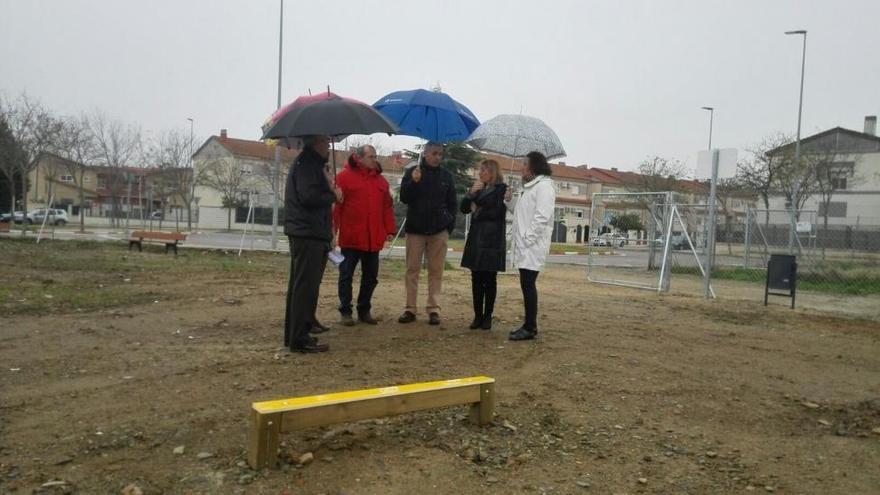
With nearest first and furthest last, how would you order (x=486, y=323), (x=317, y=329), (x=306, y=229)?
(x=306, y=229), (x=317, y=329), (x=486, y=323)

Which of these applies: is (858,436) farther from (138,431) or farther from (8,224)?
(8,224)

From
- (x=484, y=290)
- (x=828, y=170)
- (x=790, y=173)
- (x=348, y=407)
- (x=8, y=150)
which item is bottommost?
(x=348, y=407)

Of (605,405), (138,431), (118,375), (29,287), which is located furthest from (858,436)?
(29,287)

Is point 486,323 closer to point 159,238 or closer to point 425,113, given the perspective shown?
point 425,113

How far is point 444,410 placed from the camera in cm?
420

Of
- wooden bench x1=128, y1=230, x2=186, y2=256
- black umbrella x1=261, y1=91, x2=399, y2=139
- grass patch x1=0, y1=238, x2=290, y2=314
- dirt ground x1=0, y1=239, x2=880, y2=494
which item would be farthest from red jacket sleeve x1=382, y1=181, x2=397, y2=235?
wooden bench x1=128, y1=230, x2=186, y2=256

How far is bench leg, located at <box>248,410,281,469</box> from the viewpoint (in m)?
3.13

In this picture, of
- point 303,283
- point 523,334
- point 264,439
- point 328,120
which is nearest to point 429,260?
point 523,334

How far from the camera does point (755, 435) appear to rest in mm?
4121

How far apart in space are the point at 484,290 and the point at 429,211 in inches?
37.3

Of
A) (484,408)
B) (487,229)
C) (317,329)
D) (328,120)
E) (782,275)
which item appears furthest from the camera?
(782,275)

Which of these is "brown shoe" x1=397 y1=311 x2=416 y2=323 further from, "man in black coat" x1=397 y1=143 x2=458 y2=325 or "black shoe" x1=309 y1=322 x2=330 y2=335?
"black shoe" x1=309 y1=322 x2=330 y2=335

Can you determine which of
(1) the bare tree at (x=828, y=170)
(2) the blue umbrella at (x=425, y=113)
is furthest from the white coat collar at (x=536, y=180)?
(1) the bare tree at (x=828, y=170)

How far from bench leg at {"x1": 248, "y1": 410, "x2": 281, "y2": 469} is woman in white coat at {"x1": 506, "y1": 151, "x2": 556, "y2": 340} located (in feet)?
11.0
